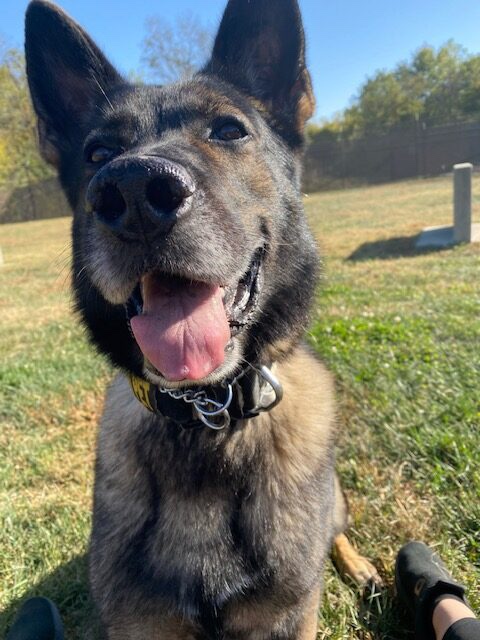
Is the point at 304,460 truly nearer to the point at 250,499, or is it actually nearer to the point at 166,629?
the point at 250,499

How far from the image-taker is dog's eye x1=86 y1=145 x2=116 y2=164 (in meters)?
1.83

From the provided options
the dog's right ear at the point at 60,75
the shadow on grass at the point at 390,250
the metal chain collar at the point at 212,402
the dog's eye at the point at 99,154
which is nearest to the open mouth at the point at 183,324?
the metal chain collar at the point at 212,402

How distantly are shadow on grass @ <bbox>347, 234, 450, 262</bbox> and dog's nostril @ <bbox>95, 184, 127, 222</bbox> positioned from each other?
6862 millimetres

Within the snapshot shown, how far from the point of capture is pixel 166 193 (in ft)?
4.30

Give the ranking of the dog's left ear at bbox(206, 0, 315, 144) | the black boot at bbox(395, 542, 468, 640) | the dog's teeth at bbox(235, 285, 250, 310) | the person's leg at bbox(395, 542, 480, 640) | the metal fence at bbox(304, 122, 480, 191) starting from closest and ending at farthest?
the dog's teeth at bbox(235, 285, 250, 310), the person's leg at bbox(395, 542, 480, 640), the black boot at bbox(395, 542, 468, 640), the dog's left ear at bbox(206, 0, 315, 144), the metal fence at bbox(304, 122, 480, 191)

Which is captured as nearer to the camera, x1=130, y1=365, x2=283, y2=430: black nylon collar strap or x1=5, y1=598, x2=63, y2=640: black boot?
x1=130, y1=365, x2=283, y2=430: black nylon collar strap

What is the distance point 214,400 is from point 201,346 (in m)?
0.28

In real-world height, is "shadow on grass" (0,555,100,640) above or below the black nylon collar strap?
below

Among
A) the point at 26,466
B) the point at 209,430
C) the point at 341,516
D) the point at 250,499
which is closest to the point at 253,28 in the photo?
the point at 209,430

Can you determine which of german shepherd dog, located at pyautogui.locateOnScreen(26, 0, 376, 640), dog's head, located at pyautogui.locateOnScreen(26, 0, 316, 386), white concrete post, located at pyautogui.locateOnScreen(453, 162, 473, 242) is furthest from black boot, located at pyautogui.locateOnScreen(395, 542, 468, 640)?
white concrete post, located at pyautogui.locateOnScreen(453, 162, 473, 242)

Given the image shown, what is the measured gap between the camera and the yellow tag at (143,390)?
5.66 feet

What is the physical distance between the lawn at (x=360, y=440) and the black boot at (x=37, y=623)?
0.19 m

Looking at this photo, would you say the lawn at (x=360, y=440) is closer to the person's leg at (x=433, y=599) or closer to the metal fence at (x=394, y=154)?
the person's leg at (x=433, y=599)

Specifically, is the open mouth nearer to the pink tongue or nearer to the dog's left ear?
the pink tongue
